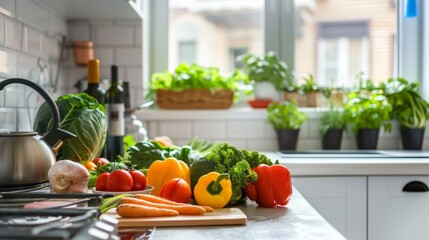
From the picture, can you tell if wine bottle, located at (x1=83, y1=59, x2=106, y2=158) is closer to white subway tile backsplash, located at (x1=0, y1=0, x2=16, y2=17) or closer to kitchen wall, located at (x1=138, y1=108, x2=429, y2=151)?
white subway tile backsplash, located at (x1=0, y1=0, x2=16, y2=17)

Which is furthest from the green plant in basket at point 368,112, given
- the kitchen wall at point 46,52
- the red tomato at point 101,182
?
the red tomato at point 101,182

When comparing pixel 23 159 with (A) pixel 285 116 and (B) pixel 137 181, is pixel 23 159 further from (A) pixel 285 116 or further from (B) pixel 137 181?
(A) pixel 285 116

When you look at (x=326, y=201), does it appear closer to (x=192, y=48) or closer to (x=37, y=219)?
(x=37, y=219)

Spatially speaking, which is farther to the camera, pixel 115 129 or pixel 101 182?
pixel 115 129

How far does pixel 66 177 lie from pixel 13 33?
0.81m

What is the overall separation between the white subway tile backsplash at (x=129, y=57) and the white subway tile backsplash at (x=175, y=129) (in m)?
0.35

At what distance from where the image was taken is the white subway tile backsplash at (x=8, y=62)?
1.97 metres

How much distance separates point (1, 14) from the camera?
1.96 metres

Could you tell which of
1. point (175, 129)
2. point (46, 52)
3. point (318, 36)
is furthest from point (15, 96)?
point (318, 36)

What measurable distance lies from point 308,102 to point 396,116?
1.57ft

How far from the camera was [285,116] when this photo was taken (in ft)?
10.0

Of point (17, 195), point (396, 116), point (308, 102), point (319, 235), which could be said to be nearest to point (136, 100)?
point (308, 102)

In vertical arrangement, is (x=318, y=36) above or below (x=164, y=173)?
above

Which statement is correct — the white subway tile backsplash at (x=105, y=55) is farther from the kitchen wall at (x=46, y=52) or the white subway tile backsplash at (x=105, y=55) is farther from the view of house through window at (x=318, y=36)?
the view of house through window at (x=318, y=36)
